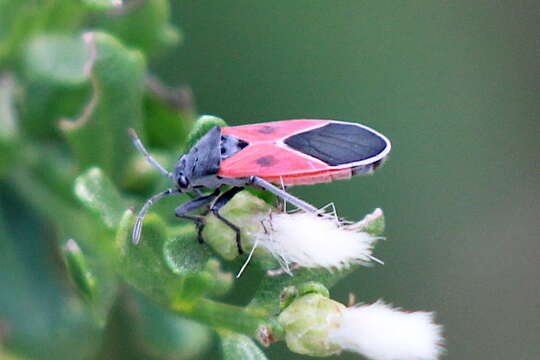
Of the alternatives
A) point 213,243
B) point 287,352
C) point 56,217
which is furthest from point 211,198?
point 287,352

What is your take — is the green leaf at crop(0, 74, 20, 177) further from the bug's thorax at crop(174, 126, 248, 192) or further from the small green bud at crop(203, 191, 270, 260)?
the small green bud at crop(203, 191, 270, 260)

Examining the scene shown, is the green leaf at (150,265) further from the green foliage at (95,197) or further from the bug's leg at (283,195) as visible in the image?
the bug's leg at (283,195)

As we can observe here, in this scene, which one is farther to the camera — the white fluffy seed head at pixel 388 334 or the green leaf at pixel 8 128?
the green leaf at pixel 8 128

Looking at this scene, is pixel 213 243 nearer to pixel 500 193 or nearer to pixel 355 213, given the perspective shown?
pixel 355 213

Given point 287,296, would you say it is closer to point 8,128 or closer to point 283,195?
point 283,195

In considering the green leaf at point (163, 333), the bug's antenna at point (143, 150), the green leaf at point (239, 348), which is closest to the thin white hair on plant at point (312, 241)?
the green leaf at point (239, 348)

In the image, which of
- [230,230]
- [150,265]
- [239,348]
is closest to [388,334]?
[239,348]

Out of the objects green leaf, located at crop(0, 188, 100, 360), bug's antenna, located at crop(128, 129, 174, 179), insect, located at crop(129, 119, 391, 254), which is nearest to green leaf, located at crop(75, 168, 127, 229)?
insect, located at crop(129, 119, 391, 254)

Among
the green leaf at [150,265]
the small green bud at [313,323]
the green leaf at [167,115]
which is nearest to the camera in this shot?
the small green bud at [313,323]
